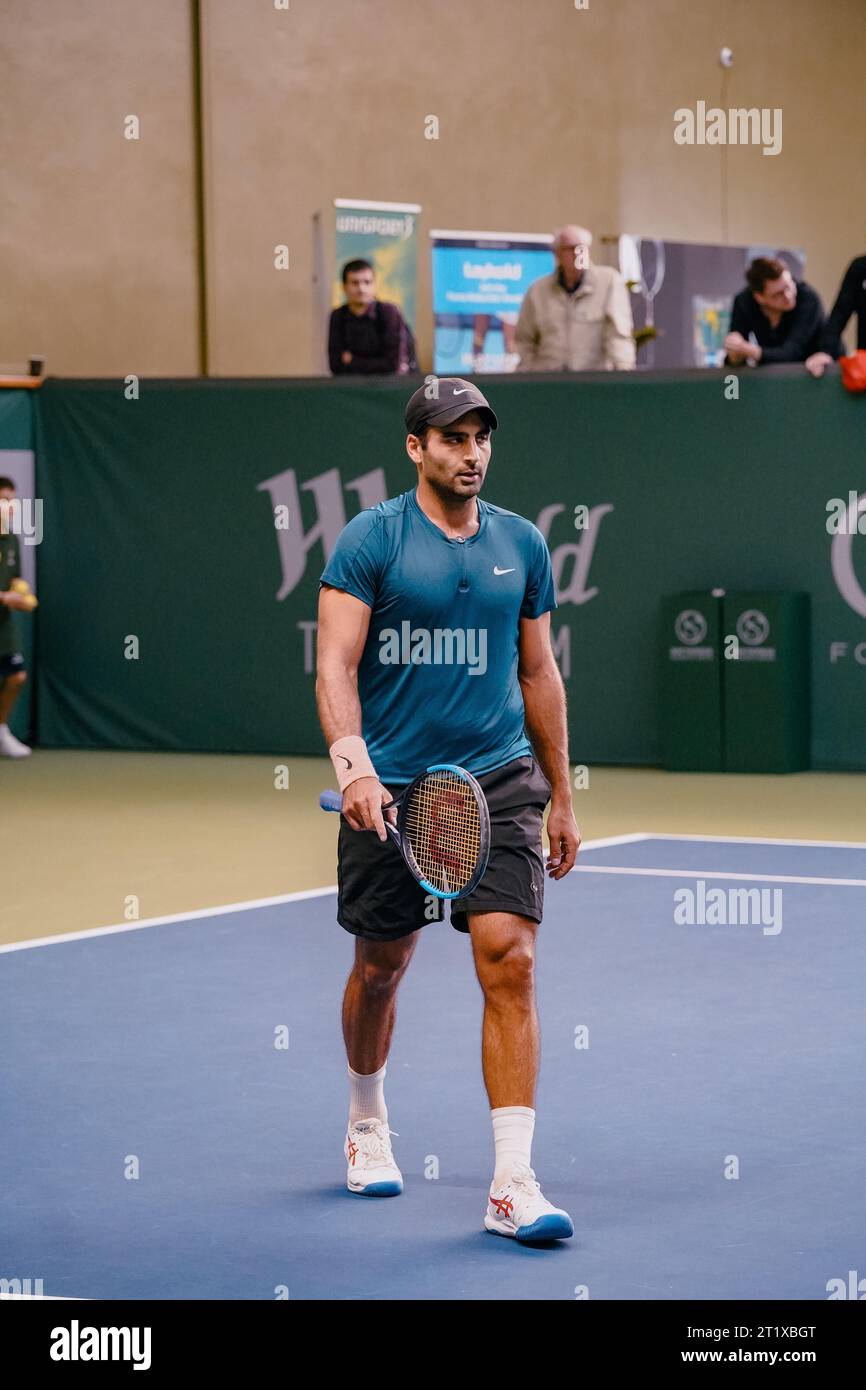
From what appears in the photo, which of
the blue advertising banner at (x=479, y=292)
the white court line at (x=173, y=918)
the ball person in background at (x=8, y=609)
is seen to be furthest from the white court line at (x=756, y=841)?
the blue advertising banner at (x=479, y=292)

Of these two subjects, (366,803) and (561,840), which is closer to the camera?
(366,803)

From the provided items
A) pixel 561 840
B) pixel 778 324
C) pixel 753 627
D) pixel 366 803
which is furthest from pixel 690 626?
pixel 366 803

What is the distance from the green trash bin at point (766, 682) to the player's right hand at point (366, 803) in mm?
8197

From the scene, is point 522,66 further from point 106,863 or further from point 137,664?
point 106,863

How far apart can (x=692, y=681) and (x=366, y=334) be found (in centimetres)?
322

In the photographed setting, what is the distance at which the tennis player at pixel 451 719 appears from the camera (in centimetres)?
485

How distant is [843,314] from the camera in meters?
12.7

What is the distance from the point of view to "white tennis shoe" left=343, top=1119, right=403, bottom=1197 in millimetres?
5098

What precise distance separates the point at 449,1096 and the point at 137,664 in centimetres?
911

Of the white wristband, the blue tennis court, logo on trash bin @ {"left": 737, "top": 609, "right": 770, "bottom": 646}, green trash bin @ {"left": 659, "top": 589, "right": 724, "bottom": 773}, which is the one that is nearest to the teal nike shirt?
the white wristband

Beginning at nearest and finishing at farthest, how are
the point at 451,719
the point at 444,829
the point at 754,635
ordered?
the point at 444,829, the point at 451,719, the point at 754,635

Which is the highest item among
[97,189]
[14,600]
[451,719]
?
[97,189]

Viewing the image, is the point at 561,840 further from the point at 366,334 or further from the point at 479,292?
the point at 479,292
